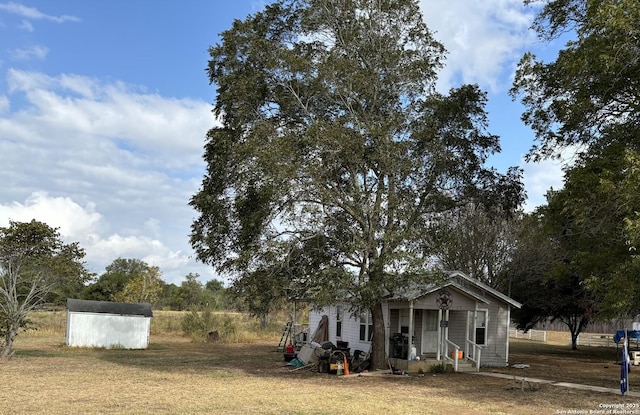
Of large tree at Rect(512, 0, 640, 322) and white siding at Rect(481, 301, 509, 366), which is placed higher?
large tree at Rect(512, 0, 640, 322)

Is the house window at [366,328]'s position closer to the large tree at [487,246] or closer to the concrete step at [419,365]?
the concrete step at [419,365]

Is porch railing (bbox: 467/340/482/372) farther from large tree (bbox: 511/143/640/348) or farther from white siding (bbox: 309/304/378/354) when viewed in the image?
large tree (bbox: 511/143/640/348)

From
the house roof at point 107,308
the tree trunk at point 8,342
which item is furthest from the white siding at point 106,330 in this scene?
the tree trunk at point 8,342

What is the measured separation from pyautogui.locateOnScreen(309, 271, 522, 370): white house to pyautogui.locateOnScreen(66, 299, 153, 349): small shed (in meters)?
11.2

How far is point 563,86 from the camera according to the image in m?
15.4

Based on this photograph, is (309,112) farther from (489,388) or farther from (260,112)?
(489,388)

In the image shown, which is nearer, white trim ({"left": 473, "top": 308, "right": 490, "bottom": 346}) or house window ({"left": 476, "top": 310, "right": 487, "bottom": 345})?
white trim ({"left": 473, "top": 308, "right": 490, "bottom": 346})

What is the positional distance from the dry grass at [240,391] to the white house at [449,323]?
6.54ft

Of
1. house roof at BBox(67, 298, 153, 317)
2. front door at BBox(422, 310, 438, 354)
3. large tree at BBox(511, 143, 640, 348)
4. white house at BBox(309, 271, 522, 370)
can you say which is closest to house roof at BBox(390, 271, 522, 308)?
white house at BBox(309, 271, 522, 370)

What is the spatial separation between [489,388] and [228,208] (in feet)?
30.0

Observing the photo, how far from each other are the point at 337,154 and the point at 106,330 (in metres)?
17.4

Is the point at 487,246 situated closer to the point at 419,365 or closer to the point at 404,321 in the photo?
the point at 404,321

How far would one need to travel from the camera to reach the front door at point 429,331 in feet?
74.4

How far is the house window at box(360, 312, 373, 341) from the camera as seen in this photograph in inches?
969
